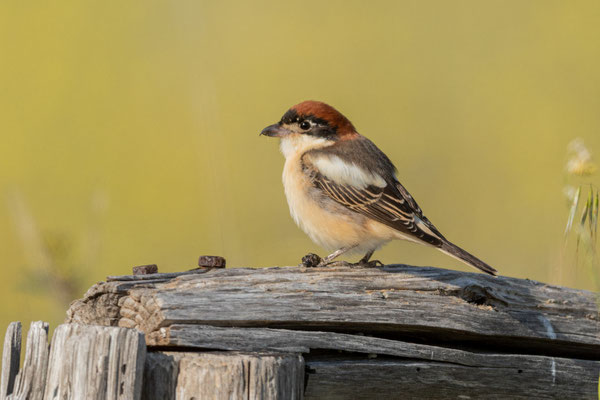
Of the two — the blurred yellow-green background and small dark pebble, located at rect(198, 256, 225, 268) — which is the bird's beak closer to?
small dark pebble, located at rect(198, 256, 225, 268)

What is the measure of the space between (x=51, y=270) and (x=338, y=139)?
193 centimetres

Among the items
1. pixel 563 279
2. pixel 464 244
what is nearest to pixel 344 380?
pixel 563 279

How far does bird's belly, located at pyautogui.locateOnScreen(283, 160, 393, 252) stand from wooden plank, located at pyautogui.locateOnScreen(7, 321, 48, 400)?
2.22 metres

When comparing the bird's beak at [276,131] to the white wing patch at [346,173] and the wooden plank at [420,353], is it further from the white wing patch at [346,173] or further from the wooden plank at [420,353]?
the wooden plank at [420,353]

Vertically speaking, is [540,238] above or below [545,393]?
above

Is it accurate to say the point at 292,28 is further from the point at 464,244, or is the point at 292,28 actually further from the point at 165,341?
the point at 165,341

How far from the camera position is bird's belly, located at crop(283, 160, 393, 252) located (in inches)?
186

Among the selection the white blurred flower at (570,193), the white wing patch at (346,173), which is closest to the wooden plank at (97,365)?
the white blurred flower at (570,193)

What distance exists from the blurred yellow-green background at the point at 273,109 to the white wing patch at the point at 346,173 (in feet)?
9.75

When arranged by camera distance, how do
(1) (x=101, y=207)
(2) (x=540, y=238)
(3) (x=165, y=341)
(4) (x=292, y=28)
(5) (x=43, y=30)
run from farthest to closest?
(4) (x=292, y=28)
(5) (x=43, y=30)
(2) (x=540, y=238)
(1) (x=101, y=207)
(3) (x=165, y=341)

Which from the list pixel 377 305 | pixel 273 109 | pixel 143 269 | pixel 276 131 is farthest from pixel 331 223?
pixel 273 109

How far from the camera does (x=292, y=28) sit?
43.5 ft

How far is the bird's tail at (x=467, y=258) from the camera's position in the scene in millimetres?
3889

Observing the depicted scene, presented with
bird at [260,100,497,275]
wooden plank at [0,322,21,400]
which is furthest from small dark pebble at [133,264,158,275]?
bird at [260,100,497,275]
